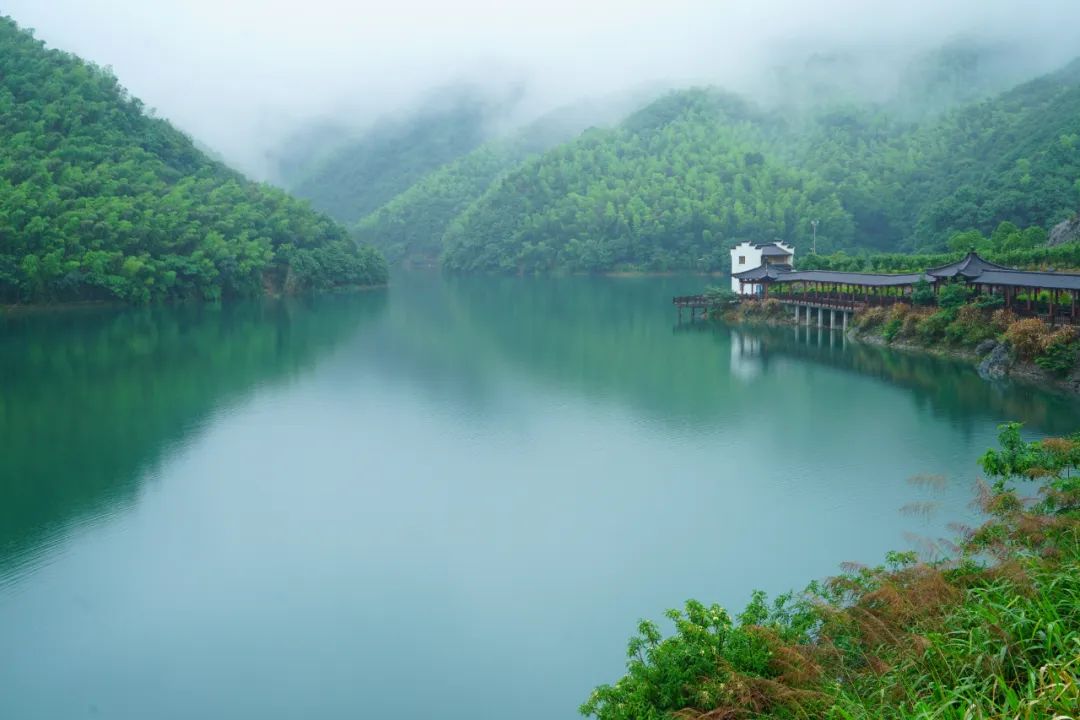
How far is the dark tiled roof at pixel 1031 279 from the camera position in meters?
26.0

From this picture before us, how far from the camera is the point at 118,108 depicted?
211ft

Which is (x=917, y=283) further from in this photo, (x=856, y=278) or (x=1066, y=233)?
(x=1066, y=233)

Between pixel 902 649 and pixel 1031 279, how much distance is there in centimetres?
2314

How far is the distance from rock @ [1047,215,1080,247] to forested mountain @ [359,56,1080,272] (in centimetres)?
1843

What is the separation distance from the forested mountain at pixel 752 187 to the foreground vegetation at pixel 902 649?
181 feet

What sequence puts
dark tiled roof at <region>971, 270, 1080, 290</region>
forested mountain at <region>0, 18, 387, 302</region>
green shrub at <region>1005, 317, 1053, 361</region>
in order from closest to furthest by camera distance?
green shrub at <region>1005, 317, 1053, 361</region> → dark tiled roof at <region>971, 270, 1080, 290</region> → forested mountain at <region>0, 18, 387, 302</region>

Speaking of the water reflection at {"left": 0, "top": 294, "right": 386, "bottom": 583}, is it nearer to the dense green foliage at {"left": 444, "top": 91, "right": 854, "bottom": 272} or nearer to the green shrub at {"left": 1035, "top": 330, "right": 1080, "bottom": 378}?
the green shrub at {"left": 1035, "top": 330, "right": 1080, "bottom": 378}

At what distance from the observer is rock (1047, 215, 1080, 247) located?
39438mm

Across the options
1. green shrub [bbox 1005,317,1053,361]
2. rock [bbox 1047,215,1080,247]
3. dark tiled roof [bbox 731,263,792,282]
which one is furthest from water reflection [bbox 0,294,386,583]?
rock [bbox 1047,215,1080,247]

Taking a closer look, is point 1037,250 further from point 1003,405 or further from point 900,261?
point 1003,405

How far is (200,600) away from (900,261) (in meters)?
39.2

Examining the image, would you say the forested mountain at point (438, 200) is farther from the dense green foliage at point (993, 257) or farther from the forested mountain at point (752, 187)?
the dense green foliage at point (993, 257)

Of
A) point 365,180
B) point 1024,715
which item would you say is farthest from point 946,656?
point 365,180

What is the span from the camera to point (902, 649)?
799 centimetres
